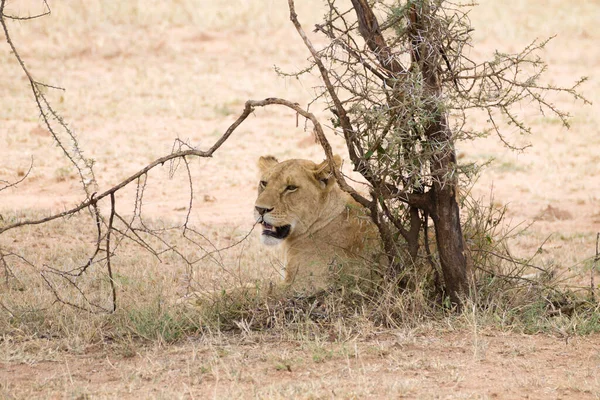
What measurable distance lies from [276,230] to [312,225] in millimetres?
272

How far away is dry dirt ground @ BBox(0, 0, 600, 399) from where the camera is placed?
4.57 metres

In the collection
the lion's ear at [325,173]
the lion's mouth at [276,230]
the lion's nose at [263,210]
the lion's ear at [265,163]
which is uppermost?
the lion's ear at [265,163]

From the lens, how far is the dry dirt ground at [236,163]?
457 centimetres

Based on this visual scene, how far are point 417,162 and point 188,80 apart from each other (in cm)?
1139

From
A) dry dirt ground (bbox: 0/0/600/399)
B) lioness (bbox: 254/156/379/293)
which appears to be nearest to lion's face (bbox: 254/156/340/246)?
lioness (bbox: 254/156/379/293)

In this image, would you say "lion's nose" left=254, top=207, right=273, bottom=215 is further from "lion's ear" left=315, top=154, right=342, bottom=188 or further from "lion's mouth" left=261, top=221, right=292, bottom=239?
"lion's ear" left=315, top=154, right=342, bottom=188

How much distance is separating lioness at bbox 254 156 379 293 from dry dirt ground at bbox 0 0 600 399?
0.61m

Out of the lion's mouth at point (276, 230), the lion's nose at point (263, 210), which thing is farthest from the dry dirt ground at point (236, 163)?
the lion's mouth at point (276, 230)

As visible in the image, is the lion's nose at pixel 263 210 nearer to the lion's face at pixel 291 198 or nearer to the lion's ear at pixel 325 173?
the lion's face at pixel 291 198

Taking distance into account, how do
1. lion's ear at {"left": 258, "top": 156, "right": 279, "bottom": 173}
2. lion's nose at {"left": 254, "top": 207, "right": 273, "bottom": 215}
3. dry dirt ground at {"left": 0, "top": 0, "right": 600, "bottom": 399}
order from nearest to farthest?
dry dirt ground at {"left": 0, "top": 0, "right": 600, "bottom": 399} < lion's nose at {"left": 254, "top": 207, "right": 273, "bottom": 215} < lion's ear at {"left": 258, "top": 156, "right": 279, "bottom": 173}

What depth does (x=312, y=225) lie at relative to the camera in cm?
619

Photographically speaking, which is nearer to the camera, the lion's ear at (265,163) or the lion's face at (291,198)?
the lion's face at (291,198)

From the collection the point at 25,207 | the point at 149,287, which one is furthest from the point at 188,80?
the point at 149,287

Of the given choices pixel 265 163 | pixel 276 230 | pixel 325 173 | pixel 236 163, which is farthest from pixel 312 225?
pixel 236 163
